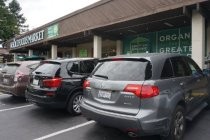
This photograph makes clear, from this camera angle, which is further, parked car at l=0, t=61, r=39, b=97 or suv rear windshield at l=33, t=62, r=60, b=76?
parked car at l=0, t=61, r=39, b=97

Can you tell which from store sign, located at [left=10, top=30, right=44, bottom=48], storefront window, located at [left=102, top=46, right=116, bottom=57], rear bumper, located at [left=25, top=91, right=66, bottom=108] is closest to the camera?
rear bumper, located at [left=25, top=91, right=66, bottom=108]

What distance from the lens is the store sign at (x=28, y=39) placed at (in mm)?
20031

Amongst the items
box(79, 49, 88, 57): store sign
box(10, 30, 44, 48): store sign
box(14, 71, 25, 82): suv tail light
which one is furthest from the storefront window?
box(14, 71, 25, 82): suv tail light

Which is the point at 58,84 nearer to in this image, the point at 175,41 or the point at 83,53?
the point at 175,41

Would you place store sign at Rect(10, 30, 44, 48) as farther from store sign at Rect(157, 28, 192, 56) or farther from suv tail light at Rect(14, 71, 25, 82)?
suv tail light at Rect(14, 71, 25, 82)

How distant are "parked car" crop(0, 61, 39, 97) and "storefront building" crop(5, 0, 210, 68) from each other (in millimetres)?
5211

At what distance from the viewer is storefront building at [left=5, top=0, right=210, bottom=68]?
8891 millimetres

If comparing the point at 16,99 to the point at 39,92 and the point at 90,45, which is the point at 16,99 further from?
the point at 90,45

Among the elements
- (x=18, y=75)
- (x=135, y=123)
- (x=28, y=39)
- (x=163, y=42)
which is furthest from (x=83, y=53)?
(x=135, y=123)

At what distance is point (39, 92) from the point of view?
20.4 feet

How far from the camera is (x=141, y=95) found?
3.88m

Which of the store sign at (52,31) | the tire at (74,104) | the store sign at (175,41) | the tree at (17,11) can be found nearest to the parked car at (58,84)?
the tire at (74,104)

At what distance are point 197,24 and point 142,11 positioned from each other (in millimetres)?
2504

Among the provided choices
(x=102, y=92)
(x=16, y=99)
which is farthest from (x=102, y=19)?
(x=102, y=92)
